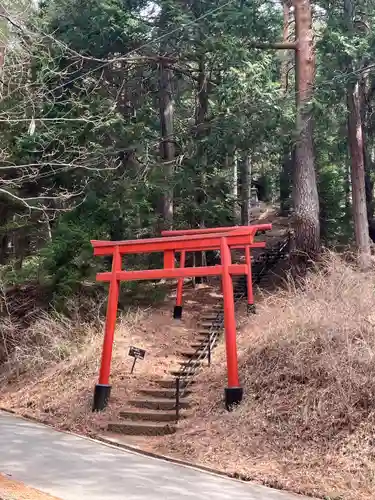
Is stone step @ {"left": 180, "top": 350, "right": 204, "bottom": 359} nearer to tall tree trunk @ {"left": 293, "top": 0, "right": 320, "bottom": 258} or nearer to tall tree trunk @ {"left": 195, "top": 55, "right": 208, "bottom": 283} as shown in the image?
tall tree trunk @ {"left": 293, "top": 0, "right": 320, "bottom": 258}

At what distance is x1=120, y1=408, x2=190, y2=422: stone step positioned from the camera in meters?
10.5

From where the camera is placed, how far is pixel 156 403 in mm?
11125

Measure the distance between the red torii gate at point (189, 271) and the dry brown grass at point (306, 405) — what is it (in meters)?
0.61

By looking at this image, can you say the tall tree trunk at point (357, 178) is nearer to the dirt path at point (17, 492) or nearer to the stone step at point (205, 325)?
the stone step at point (205, 325)

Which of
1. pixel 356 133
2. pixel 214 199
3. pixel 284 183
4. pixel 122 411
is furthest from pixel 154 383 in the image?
pixel 284 183

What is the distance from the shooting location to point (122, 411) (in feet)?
36.3

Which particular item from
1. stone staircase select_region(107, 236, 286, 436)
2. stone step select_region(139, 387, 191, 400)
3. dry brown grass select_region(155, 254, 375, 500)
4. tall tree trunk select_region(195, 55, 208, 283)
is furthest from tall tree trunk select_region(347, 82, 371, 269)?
stone step select_region(139, 387, 191, 400)

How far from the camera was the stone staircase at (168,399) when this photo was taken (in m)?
10.4

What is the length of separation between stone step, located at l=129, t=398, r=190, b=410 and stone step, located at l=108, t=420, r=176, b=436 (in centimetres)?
59

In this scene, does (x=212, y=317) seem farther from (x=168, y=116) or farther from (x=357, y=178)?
(x=168, y=116)

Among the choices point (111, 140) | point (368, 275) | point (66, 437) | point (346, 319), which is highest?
point (111, 140)

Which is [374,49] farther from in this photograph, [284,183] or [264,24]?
[284,183]

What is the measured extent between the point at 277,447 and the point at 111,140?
457 inches

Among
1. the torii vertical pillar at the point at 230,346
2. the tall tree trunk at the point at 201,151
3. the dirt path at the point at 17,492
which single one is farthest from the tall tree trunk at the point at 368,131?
the dirt path at the point at 17,492
